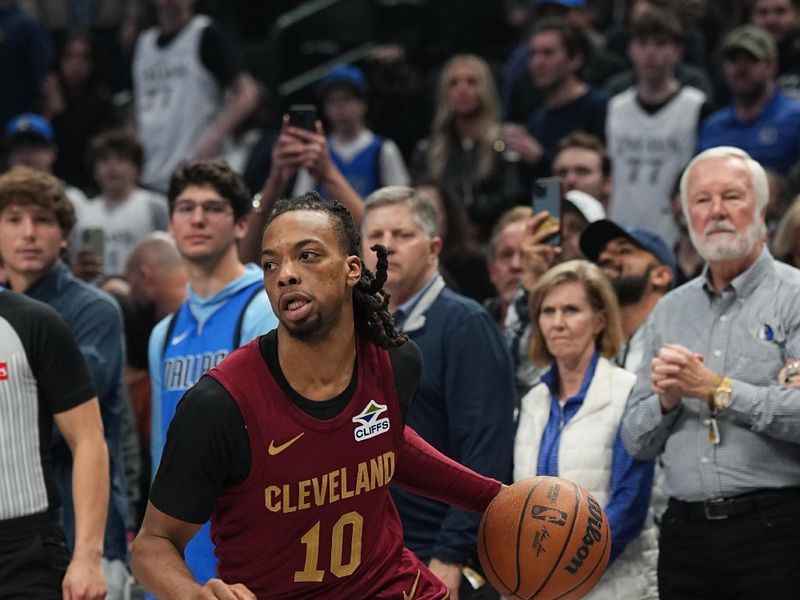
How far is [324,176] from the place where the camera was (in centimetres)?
705

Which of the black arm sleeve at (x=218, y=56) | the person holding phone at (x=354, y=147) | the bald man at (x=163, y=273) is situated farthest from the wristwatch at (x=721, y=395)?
the black arm sleeve at (x=218, y=56)

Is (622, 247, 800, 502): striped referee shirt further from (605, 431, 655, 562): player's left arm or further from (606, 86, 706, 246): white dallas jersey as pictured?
(606, 86, 706, 246): white dallas jersey

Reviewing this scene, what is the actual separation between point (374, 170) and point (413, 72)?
2.70 meters

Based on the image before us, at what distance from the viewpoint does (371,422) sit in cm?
425

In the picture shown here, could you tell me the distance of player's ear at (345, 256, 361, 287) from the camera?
427 cm

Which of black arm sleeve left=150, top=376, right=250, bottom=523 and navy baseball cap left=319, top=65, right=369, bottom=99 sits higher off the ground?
navy baseball cap left=319, top=65, right=369, bottom=99

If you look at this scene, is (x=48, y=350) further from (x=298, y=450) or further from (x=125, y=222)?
(x=125, y=222)

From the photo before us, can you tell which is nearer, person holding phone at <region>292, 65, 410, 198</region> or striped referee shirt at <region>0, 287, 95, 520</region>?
striped referee shirt at <region>0, 287, 95, 520</region>

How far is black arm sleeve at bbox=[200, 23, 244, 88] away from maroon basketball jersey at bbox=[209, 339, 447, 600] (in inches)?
276

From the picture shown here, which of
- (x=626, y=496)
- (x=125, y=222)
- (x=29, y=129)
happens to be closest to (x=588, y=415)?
(x=626, y=496)

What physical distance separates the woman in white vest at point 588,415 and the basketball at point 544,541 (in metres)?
1.16

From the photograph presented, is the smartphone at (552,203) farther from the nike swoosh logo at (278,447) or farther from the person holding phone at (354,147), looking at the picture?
the person holding phone at (354,147)

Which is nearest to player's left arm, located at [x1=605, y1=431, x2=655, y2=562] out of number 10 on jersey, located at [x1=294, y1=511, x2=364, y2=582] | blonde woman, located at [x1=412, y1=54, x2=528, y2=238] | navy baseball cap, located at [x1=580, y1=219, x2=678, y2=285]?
navy baseball cap, located at [x1=580, y1=219, x2=678, y2=285]

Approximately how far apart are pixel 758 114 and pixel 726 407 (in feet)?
13.4
